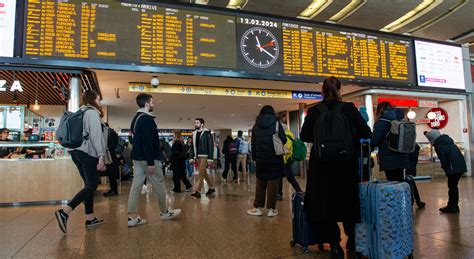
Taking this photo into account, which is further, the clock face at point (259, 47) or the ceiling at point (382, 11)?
the ceiling at point (382, 11)

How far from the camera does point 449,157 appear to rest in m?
4.82

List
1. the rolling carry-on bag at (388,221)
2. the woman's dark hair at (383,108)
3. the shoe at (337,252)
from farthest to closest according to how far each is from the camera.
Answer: the woman's dark hair at (383,108) → the shoe at (337,252) → the rolling carry-on bag at (388,221)

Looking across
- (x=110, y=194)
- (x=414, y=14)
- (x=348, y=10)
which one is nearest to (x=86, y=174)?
(x=110, y=194)

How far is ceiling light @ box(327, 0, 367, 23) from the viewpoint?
43.3 feet

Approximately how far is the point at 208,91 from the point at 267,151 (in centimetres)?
482

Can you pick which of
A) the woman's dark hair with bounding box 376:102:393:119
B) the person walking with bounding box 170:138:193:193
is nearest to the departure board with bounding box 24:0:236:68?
the person walking with bounding box 170:138:193:193

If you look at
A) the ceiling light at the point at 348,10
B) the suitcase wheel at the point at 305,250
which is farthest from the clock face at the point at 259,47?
the ceiling light at the point at 348,10

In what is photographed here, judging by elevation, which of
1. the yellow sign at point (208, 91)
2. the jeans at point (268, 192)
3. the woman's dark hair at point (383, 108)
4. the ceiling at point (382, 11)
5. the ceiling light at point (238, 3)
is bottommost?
the jeans at point (268, 192)

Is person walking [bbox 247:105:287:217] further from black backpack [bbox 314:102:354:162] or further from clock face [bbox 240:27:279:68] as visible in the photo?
clock face [bbox 240:27:279:68]

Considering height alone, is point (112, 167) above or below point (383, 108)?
below

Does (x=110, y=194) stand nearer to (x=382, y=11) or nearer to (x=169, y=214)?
(x=169, y=214)

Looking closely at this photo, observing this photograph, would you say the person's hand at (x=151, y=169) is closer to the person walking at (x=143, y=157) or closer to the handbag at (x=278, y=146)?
the person walking at (x=143, y=157)

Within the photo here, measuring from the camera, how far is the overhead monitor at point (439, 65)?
919 centimetres

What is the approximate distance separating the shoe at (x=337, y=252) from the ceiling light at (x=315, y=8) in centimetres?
1249
